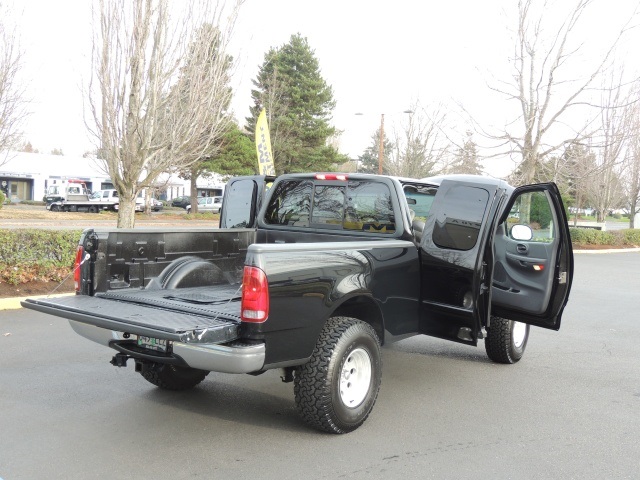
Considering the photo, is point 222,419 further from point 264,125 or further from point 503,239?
point 264,125

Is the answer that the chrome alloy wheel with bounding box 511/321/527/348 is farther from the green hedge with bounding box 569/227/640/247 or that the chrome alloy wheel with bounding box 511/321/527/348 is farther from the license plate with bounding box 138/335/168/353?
the green hedge with bounding box 569/227/640/247

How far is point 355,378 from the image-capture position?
4504 mm

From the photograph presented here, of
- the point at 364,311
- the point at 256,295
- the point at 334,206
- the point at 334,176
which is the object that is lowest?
the point at 364,311

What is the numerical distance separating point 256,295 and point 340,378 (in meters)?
0.98

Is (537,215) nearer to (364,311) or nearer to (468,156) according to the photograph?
(364,311)

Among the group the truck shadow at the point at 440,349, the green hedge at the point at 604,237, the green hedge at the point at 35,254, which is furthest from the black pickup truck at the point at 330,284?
the green hedge at the point at 604,237

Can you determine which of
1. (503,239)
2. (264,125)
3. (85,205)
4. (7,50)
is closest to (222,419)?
(503,239)

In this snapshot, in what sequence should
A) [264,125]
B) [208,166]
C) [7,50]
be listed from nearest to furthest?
1. [7,50]
2. [264,125]
3. [208,166]

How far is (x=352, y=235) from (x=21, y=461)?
318 cm

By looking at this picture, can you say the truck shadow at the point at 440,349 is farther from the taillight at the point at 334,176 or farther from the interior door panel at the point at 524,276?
the taillight at the point at 334,176

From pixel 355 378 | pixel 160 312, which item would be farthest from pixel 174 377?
pixel 355 378

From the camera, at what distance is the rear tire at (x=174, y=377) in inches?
201

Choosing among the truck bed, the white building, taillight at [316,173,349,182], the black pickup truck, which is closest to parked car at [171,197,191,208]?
the white building

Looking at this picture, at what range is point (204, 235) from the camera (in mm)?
5750
